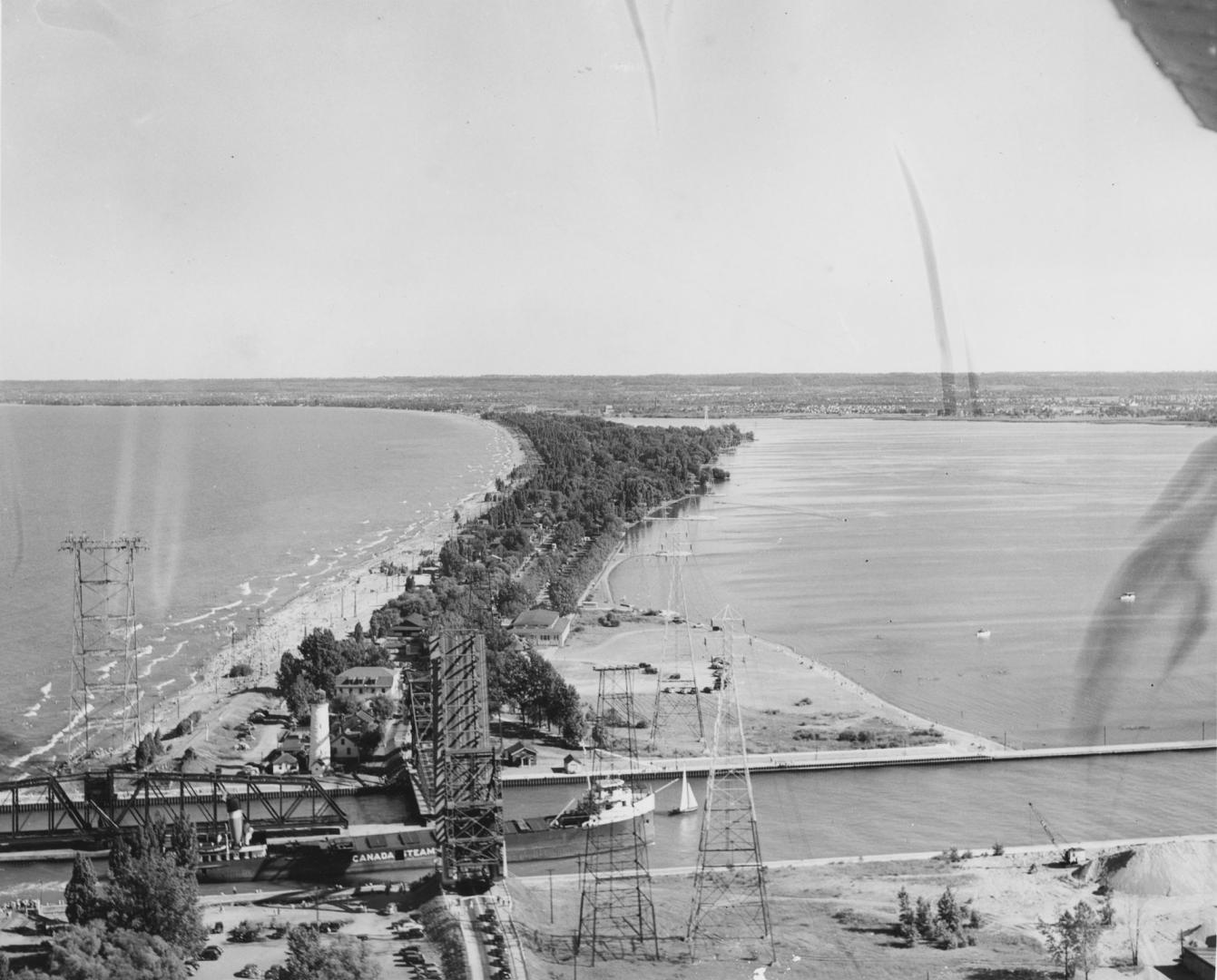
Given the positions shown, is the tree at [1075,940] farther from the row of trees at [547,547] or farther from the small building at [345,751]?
the small building at [345,751]

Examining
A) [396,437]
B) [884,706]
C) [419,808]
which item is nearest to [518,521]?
[884,706]

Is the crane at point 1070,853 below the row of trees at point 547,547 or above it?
below

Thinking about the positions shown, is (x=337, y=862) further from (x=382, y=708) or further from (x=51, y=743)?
(x=51, y=743)

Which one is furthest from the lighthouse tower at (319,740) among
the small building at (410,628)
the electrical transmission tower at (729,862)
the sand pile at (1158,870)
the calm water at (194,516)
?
the sand pile at (1158,870)

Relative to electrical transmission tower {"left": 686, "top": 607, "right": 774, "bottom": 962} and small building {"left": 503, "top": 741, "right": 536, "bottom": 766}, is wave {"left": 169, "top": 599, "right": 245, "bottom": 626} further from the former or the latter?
electrical transmission tower {"left": 686, "top": 607, "right": 774, "bottom": 962}

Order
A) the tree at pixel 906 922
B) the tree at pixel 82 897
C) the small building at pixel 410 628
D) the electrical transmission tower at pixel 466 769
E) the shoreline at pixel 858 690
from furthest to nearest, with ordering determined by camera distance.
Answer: the small building at pixel 410 628
the shoreline at pixel 858 690
the electrical transmission tower at pixel 466 769
the tree at pixel 906 922
the tree at pixel 82 897

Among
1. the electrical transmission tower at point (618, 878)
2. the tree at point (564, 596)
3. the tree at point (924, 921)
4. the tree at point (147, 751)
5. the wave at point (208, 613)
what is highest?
the tree at point (564, 596)
